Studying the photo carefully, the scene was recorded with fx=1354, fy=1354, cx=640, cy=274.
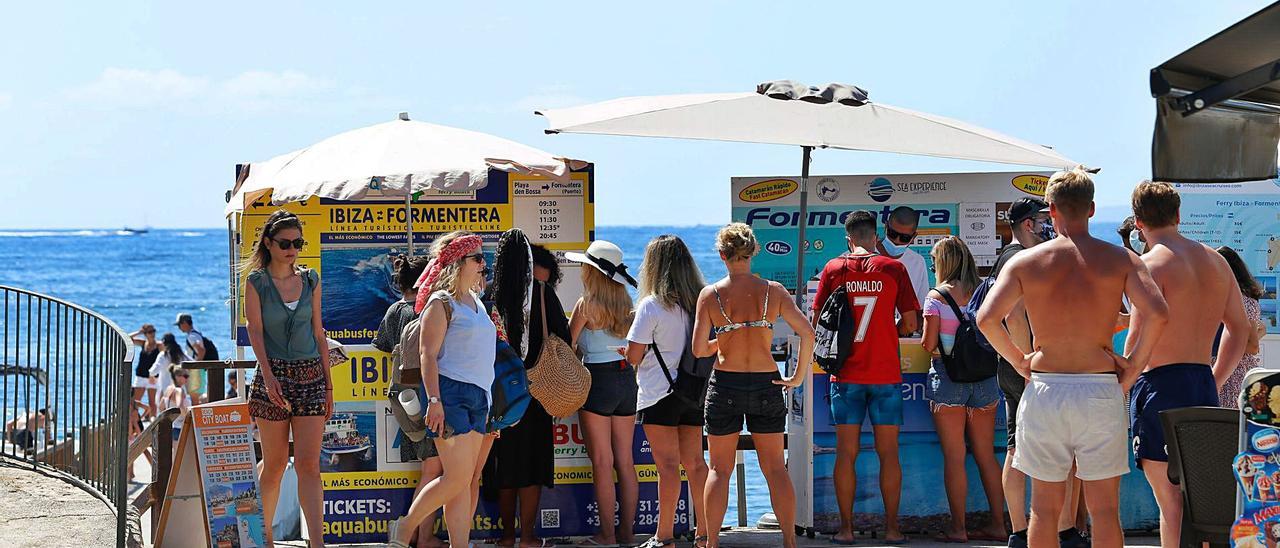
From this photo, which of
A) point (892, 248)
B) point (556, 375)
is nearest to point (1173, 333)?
point (892, 248)

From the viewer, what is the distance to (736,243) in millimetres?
6207

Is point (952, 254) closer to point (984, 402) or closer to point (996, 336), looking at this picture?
point (984, 402)

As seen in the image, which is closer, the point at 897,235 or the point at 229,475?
the point at 229,475

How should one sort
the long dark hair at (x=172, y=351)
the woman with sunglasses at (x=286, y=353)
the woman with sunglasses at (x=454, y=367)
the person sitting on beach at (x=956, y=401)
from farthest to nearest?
1. the long dark hair at (x=172, y=351)
2. the person sitting on beach at (x=956, y=401)
3. the woman with sunglasses at (x=286, y=353)
4. the woman with sunglasses at (x=454, y=367)

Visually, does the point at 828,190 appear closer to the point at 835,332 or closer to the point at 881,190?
the point at 881,190

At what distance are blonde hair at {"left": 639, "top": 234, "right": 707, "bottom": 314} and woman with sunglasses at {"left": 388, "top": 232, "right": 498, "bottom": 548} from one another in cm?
97

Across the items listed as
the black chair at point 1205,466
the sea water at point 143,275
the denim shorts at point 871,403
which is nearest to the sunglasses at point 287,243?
the denim shorts at point 871,403

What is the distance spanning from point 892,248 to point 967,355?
2.76ft

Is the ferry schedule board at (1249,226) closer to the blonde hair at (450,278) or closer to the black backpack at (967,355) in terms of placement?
the black backpack at (967,355)

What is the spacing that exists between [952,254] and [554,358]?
6.88 feet

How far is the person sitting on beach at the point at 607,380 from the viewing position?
678 cm

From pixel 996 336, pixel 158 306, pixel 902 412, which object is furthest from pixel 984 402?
pixel 158 306

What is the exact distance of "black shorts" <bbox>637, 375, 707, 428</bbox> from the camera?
647 centimetres

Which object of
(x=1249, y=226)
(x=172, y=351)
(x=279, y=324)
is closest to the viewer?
(x=279, y=324)
